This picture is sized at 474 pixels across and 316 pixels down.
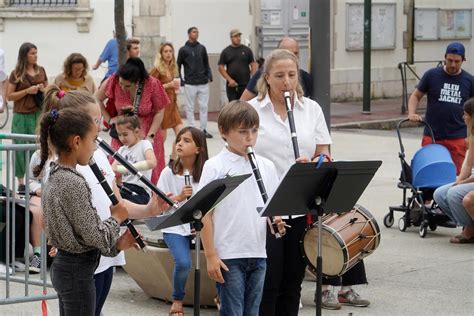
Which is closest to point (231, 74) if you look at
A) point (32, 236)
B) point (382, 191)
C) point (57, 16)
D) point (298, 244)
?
point (57, 16)

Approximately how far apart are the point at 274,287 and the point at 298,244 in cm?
28

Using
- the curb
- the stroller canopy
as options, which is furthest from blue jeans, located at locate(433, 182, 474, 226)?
the curb

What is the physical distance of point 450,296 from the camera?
8195mm

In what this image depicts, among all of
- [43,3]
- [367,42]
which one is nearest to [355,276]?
[367,42]

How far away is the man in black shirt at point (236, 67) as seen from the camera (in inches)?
775

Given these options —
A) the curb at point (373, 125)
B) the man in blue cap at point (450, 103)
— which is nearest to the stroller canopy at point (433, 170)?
the man in blue cap at point (450, 103)

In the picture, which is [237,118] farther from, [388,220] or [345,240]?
[388,220]

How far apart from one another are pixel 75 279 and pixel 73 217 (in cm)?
30

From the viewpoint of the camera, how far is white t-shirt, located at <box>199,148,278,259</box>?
5871 millimetres

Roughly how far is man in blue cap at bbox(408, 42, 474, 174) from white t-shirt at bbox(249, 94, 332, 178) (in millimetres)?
4722

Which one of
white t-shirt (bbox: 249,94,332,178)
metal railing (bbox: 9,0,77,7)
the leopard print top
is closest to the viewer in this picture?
the leopard print top

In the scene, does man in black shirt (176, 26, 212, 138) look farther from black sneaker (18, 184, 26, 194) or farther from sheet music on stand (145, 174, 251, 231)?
sheet music on stand (145, 174, 251, 231)

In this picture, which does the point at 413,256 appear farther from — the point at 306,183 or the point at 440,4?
the point at 440,4

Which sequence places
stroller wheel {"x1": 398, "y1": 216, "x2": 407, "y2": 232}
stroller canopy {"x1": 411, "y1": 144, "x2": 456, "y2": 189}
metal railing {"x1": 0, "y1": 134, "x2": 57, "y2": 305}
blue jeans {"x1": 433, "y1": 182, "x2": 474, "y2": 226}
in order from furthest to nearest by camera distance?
stroller wheel {"x1": 398, "y1": 216, "x2": 407, "y2": 232} < stroller canopy {"x1": 411, "y1": 144, "x2": 456, "y2": 189} < blue jeans {"x1": 433, "y1": 182, "x2": 474, "y2": 226} < metal railing {"x1": 0, "y1": 134, "x2": 57, "y2": 305}
